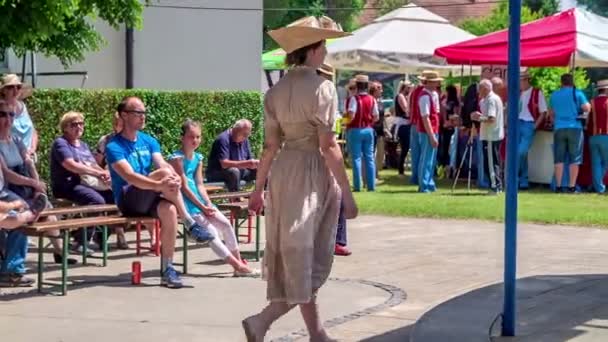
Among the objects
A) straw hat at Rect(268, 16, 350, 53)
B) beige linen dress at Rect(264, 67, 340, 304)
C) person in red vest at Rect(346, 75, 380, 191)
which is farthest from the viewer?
person in red vest at Rect(346, 75, 380, 191)

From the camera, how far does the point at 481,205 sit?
16.1 m

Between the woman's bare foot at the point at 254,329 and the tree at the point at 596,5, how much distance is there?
5669 cm

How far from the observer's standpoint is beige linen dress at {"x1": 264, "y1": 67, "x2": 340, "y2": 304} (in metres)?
6.78

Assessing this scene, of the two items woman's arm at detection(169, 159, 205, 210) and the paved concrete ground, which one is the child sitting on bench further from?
the paved concrete ground

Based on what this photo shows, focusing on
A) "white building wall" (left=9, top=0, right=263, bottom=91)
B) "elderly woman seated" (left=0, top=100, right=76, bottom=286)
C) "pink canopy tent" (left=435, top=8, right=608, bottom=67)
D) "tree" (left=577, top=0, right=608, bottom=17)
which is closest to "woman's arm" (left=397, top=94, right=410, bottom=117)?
"pink canopy tent" (left=435, top=8, right=608, bottom=67)

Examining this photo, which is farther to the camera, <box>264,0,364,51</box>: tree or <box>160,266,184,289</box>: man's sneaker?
<box>264,0,364,51</box>: tree

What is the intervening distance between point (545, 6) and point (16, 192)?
48633mm

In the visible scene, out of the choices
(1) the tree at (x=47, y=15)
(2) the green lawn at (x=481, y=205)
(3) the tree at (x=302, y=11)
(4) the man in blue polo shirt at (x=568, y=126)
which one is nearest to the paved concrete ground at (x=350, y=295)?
(2) the green lawn at (x=481, y=205)

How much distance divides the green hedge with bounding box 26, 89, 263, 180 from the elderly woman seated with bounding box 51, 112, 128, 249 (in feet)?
7.19

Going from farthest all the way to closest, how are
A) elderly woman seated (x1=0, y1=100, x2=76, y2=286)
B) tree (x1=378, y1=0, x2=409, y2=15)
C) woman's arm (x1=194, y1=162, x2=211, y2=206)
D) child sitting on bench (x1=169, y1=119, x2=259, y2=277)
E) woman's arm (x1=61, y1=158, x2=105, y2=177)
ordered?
tree (x1=378, y1=0, x2=409, y2=15), woman's arm (x1=61, y1=158, x2=105, y2=177), woman's arm (x1=194, y1=162, x2=211, y2=206), child sitting on bench (x1=169, y1=119, x2=259, y2=277), elderly woman seated (x1=0, y1=100, x2=76, y2=286)

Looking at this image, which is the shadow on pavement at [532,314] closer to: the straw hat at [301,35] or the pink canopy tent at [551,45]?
the straw hat at [301,35]

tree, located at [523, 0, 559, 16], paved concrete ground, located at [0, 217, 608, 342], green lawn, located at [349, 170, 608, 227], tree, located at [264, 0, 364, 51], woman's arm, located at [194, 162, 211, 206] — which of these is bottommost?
paved concrete ground, located at [0, 217, 608, 342]

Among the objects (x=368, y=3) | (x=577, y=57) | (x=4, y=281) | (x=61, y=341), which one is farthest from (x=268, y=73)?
(x=368, y=3)

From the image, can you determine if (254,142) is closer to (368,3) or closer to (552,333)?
(552,333)
